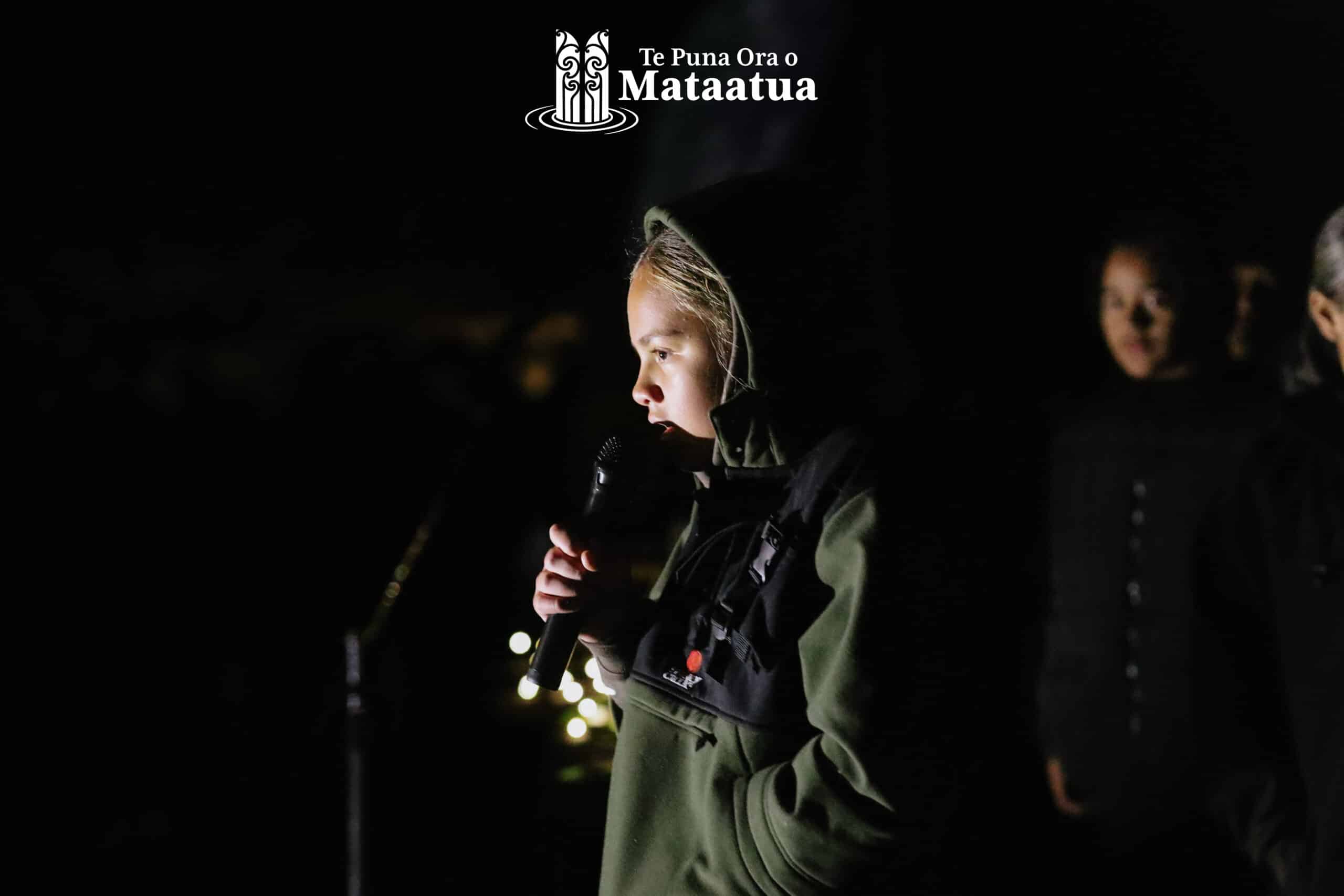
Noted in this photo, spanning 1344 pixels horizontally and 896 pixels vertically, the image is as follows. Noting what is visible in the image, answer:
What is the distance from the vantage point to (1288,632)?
1482mm

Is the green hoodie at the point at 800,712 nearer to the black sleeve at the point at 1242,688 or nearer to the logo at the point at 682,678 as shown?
the logo at the point at 682,678

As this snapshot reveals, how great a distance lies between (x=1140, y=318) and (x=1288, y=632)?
103 cm

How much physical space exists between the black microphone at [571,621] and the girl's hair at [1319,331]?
35.4 inches

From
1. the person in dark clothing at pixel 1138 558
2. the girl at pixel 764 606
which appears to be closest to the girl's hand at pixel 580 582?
the girl at pixel 764 606

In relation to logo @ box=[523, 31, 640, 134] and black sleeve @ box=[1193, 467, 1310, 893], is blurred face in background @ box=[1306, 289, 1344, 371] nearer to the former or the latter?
black sleeve @ box=[1193, 467, 1310, 893]

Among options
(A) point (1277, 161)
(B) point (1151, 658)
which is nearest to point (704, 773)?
(B) point (1151, 658)

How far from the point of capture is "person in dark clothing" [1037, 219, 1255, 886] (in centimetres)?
215

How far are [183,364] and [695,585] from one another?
10.5 feet

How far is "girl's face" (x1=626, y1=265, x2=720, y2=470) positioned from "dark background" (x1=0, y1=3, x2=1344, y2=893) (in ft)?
5.56

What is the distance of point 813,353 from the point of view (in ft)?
3.76

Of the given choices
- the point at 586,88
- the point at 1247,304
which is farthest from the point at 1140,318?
the point at 586,88

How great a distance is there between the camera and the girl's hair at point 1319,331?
1.42m

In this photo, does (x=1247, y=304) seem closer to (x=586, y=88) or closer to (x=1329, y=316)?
(x=1329, y=316)

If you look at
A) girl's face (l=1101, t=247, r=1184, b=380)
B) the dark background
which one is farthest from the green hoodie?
the dark background
